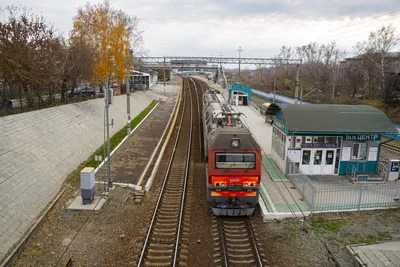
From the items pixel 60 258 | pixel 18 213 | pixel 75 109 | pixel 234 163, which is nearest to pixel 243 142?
pixel 234 163

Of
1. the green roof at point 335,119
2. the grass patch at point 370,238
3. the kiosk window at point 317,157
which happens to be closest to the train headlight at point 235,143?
the green roof at point 335,119

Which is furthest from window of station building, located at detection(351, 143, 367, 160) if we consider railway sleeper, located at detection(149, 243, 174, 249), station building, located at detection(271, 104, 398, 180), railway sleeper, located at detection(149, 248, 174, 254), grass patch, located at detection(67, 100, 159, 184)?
grass patch, located at detection(67, 100, 159, 184)

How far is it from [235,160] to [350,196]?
5138mm

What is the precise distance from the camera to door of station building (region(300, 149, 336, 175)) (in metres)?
16.4

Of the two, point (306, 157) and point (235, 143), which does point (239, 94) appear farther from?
point (235, 143)

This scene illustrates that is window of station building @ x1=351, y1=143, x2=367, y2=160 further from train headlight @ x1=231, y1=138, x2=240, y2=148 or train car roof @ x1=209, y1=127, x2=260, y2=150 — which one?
train headlight @ x1=231, y1=138, x2=240, y2=148

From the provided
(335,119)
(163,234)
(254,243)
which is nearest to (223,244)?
(254,243)

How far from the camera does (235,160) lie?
12094 millimetres

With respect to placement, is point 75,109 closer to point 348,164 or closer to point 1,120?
point 1,120

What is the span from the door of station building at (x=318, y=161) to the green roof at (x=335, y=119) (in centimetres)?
131

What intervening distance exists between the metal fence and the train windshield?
2.68 m

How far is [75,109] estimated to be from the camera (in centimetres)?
2359

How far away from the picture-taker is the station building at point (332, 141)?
15.9m

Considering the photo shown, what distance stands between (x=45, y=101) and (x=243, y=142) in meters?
17.0
